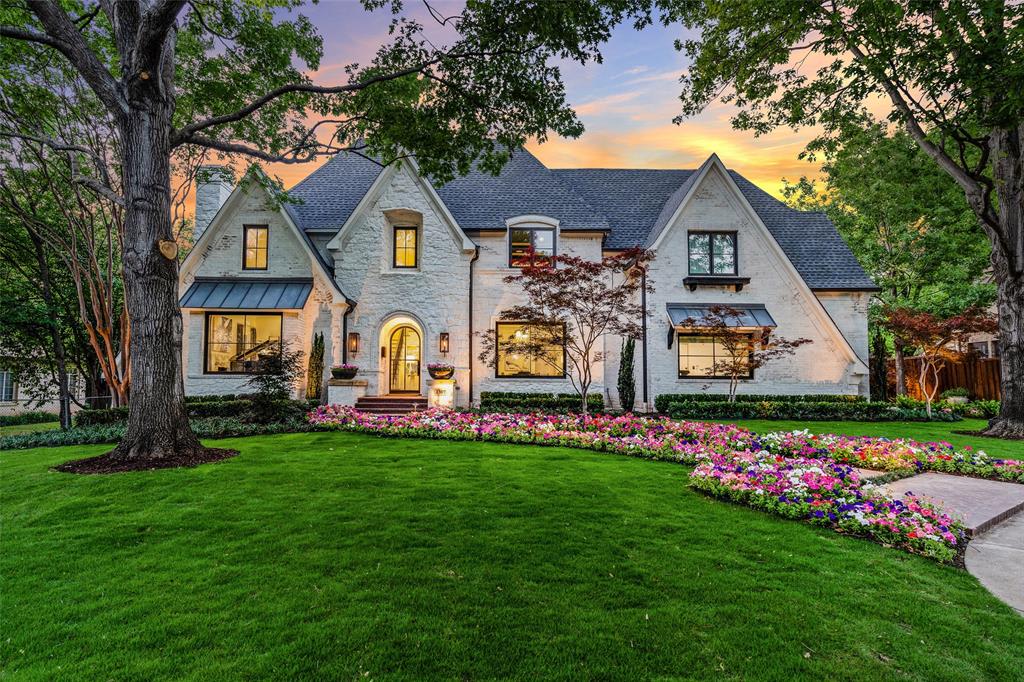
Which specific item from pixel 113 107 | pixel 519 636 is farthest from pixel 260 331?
pixel 519 636

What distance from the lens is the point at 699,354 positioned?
17.5 meters

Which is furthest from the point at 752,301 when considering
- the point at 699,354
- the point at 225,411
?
the point at 225,411

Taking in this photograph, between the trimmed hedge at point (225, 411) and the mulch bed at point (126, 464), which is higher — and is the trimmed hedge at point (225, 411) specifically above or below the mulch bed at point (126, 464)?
above

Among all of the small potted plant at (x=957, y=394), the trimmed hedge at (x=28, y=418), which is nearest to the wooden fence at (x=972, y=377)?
the small potted plant at (x=957, y=394)

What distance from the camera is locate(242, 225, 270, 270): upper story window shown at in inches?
661

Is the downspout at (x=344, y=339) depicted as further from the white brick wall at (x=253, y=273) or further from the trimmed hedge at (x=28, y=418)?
the trimmed hedge at (x=28, y=418)

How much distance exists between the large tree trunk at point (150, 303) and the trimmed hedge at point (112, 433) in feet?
10.0

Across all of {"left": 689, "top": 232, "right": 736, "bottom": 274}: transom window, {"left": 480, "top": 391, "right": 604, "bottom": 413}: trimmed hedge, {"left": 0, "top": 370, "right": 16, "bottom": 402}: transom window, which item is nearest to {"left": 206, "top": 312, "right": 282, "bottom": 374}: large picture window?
{"left": 480, "top": 391, "right": 604, "bottom": 413}: trimmed hedge

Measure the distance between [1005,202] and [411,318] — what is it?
59.7ft

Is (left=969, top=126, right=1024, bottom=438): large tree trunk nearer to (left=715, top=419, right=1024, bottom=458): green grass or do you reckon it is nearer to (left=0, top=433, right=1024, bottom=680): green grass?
(left=715, top=419, right=1024, bottom=458): green grass

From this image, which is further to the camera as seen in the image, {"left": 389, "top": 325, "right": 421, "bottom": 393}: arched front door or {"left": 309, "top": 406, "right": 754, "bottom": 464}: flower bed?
{"left": 389, "top": 325, "right": 421, "bottom": 393}: arched front door

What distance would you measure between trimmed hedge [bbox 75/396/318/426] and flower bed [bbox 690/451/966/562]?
35.4 ft

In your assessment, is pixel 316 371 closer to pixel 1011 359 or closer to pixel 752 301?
pixel 752 301

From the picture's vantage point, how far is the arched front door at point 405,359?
17.3 metres
